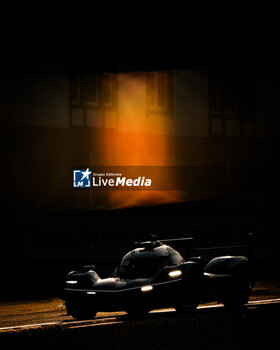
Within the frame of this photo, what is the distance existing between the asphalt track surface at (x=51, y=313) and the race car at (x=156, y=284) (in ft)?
1.02

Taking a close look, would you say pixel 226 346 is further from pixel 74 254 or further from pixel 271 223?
pixel 271 223

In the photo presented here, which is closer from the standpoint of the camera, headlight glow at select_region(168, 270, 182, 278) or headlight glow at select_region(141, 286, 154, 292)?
headlight glow at select_region(141, 286, 154, 292)

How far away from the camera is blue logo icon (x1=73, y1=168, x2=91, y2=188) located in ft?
96.2

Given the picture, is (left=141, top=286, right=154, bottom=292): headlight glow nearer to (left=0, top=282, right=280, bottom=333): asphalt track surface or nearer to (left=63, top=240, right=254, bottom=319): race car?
(left=63, top=240, right=254, bottom=319): race car

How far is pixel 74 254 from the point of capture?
2195 cm

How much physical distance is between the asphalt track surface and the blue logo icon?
46.2ft

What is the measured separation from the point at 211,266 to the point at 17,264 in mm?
11130

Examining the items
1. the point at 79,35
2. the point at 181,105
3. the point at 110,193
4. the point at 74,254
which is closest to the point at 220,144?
the point at 181,105

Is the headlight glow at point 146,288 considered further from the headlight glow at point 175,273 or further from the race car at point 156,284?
the headlight glow at point 175,273

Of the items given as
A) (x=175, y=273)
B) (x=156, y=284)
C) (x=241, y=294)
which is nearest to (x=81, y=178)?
(x=241, y=294)

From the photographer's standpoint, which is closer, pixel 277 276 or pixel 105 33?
pixel 277 276

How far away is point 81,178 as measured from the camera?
96.9 ft

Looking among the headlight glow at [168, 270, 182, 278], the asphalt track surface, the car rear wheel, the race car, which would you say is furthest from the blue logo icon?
the headlight glow at [168, 270, 182, 278]

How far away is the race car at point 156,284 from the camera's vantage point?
10.4 m
